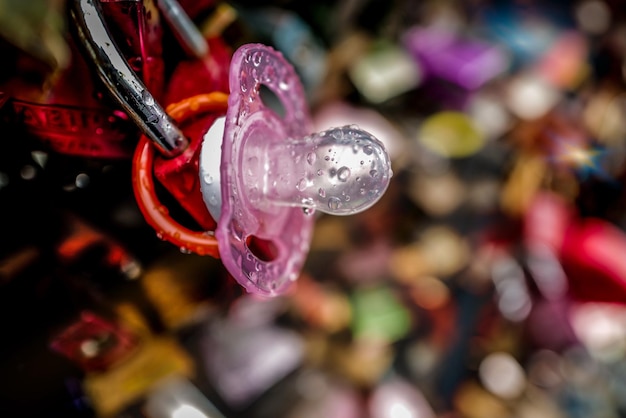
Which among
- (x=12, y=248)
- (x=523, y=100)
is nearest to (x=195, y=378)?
(x=12, y=248)

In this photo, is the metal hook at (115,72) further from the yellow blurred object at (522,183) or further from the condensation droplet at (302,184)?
the yellow blurred object at (522,183)

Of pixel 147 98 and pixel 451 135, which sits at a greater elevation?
pixel 147 98

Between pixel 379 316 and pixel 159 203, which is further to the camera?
pixel 379 316

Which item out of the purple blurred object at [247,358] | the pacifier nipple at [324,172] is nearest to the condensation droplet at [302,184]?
the pacifier nipple at [324,172]

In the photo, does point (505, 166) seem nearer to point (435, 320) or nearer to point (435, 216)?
point (435, 216)

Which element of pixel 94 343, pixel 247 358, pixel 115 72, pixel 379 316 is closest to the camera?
pixel 115 72

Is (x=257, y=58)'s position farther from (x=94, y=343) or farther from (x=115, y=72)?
(x=94, y=343)

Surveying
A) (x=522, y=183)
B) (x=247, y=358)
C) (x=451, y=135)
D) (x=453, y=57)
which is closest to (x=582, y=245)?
(x=522, y=183)

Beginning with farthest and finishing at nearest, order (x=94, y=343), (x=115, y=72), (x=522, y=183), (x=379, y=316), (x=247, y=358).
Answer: (x=522, y=183), (x=379, y=316), (x=247, y=358), (x=94, y=343), (x=115, y=72)

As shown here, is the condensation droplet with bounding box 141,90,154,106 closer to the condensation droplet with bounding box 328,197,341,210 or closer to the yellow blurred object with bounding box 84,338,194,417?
the condensation droplet with bounding box 328,197,341,210
